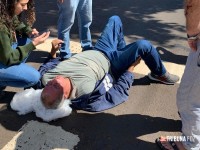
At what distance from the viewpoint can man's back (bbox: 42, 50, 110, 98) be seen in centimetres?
332

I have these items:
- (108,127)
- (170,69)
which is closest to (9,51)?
(108,127)

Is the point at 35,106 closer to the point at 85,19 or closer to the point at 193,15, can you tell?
the point at 85,19

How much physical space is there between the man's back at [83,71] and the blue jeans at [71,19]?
1.72ft

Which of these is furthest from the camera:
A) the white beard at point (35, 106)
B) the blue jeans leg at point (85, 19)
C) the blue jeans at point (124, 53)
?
the blue jeans leg at point (85, 19)

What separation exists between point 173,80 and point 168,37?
135cm

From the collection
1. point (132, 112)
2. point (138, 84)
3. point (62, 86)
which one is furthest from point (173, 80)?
point (62, 86)

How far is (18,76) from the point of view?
11.3 ft

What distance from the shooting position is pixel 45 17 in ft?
18.5

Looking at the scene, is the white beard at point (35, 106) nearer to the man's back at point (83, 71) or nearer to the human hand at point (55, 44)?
the man's back at point (83, 71)

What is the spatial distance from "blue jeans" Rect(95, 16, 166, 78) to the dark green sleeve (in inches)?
36.1

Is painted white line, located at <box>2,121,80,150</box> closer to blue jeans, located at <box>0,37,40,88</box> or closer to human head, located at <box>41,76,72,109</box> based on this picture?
human head, located at <box>41,76,72,109</box>

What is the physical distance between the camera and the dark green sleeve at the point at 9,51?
3.17 metres

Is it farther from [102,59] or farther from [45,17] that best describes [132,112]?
[45,17]

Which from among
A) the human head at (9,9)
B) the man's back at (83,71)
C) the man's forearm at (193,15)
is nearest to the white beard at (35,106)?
the man's back at (83,71)
